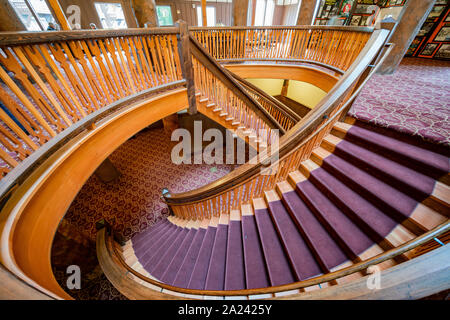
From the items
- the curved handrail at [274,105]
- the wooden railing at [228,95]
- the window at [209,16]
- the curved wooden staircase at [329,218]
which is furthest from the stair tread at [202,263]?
the window at [209,16]

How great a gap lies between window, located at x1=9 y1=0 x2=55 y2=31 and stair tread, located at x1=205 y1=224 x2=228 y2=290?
29.9ft

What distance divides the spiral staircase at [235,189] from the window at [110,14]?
911cm

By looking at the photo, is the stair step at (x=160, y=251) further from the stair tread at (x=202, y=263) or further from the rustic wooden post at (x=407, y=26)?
the rustic wooden post at (x=407, y=26)

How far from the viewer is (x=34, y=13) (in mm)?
6156

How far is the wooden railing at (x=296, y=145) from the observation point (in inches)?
74.9

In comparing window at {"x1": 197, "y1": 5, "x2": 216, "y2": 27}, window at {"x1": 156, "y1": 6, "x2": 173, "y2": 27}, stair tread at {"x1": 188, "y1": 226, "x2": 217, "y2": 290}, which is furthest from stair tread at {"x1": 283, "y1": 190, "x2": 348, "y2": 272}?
window at {"x1": 197, "y1": 5, "x2": 216, "y2": 27}

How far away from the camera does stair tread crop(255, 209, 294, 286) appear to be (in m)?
1.86

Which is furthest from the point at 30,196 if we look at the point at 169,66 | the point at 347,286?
the point at 169,66

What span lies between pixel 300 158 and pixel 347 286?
190 cm

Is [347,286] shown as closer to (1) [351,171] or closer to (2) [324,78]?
(1) [351,171]

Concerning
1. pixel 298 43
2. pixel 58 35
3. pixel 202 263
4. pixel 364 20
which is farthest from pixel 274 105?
pixel 364 20

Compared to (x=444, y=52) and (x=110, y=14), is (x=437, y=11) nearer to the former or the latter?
(x=444, y=52)

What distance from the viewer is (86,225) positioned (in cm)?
464

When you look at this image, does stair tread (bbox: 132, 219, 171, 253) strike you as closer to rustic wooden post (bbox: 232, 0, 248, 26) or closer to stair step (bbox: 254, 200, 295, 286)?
stair step (bbox: 254, 200, 295, 286)
